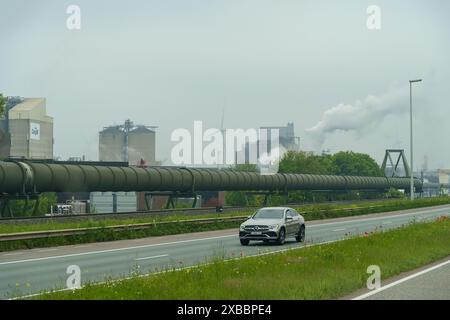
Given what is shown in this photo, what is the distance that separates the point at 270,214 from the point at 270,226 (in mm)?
1467

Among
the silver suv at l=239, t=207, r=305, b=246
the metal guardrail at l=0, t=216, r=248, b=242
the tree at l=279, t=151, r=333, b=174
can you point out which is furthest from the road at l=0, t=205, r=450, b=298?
the tree at l=279, t=151, r=333, b=174

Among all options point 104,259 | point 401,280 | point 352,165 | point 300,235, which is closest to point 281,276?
point 401,280

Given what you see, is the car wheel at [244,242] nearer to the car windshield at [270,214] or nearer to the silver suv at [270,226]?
the silver suv at [270,226]

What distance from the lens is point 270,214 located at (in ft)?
90.5

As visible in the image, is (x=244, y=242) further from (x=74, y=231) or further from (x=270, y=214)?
(x=74, y=231)

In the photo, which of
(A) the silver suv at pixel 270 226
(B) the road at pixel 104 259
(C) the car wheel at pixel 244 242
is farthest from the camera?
(C) the car wheel at pixel 244 242

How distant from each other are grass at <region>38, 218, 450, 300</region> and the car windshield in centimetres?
677

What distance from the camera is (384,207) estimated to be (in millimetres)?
65438

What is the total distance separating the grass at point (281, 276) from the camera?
36.7 feet

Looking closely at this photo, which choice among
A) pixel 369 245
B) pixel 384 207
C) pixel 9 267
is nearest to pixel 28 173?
pixel 9 267

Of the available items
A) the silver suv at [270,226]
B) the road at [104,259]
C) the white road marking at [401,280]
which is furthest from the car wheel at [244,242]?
the white road marking at [401,280]

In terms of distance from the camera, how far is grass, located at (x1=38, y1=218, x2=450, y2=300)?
36.7 feet

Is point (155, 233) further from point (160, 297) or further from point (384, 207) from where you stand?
point (384, 207)
